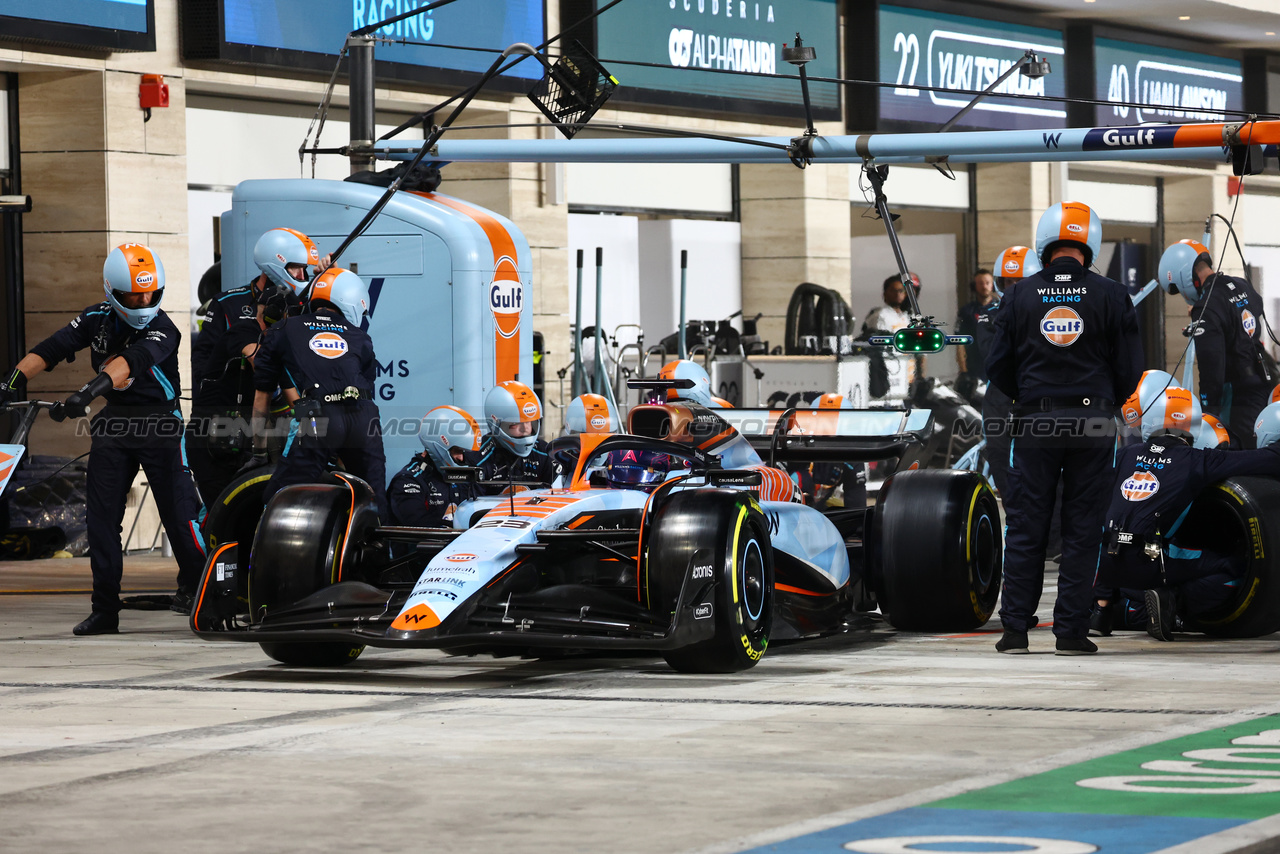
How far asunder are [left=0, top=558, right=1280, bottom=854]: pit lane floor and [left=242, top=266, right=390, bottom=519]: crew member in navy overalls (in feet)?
3.77

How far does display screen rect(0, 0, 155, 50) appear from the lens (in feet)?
47.2

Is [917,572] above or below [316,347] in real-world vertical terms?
below

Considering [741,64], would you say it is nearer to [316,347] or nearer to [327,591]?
[316,347]

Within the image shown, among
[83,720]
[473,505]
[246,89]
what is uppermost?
[246,89]

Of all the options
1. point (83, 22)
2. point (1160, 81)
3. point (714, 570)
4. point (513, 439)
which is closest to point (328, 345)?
point (513, 439)

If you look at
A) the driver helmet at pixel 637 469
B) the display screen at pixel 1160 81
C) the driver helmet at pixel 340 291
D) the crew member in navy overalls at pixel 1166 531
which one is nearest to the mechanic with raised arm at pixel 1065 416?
the crew member in navy overalls at pixel 1166 531

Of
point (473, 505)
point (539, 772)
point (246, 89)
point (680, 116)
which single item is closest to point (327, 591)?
point (473, 505)

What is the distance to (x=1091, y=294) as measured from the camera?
8.56 meters

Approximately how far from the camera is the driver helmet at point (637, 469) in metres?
8.97

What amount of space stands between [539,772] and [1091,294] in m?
4.07

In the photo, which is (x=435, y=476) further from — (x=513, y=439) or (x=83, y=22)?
(x=83, y=22)

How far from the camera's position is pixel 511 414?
10633mm

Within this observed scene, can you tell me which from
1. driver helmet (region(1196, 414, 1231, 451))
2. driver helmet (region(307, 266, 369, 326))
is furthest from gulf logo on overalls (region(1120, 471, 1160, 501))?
driver helmet (region(307, 266, 369, 326))

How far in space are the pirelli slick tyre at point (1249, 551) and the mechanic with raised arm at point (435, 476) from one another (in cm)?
380
